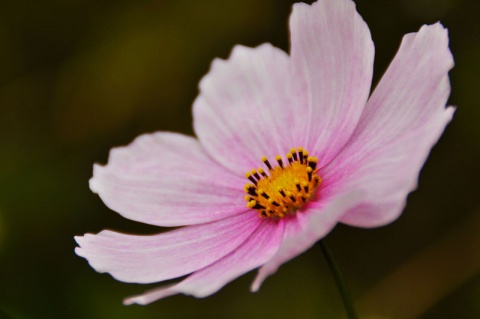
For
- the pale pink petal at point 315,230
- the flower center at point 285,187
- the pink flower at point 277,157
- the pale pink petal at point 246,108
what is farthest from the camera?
the pale pink petal at point 246,108

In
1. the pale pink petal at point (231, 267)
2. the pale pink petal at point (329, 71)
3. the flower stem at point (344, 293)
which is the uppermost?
the pale pink petal at point (329, 71)

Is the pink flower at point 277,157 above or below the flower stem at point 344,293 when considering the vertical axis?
above

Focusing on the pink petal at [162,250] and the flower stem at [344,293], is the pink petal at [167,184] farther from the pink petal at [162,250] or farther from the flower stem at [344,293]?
the flower stem at [344,293]

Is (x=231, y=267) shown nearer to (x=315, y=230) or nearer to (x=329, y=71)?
(x=315, y=230)

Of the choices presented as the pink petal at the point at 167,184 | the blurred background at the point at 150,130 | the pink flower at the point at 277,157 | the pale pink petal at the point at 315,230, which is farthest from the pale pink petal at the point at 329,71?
the blurred background at the point at 150,130

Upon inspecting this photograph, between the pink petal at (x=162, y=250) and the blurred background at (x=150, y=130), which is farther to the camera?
the blurred background at (x=150, y=130)

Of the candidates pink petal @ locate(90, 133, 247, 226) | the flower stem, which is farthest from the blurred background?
the flower stem

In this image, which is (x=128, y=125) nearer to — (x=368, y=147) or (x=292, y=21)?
(x=292, y=21)
